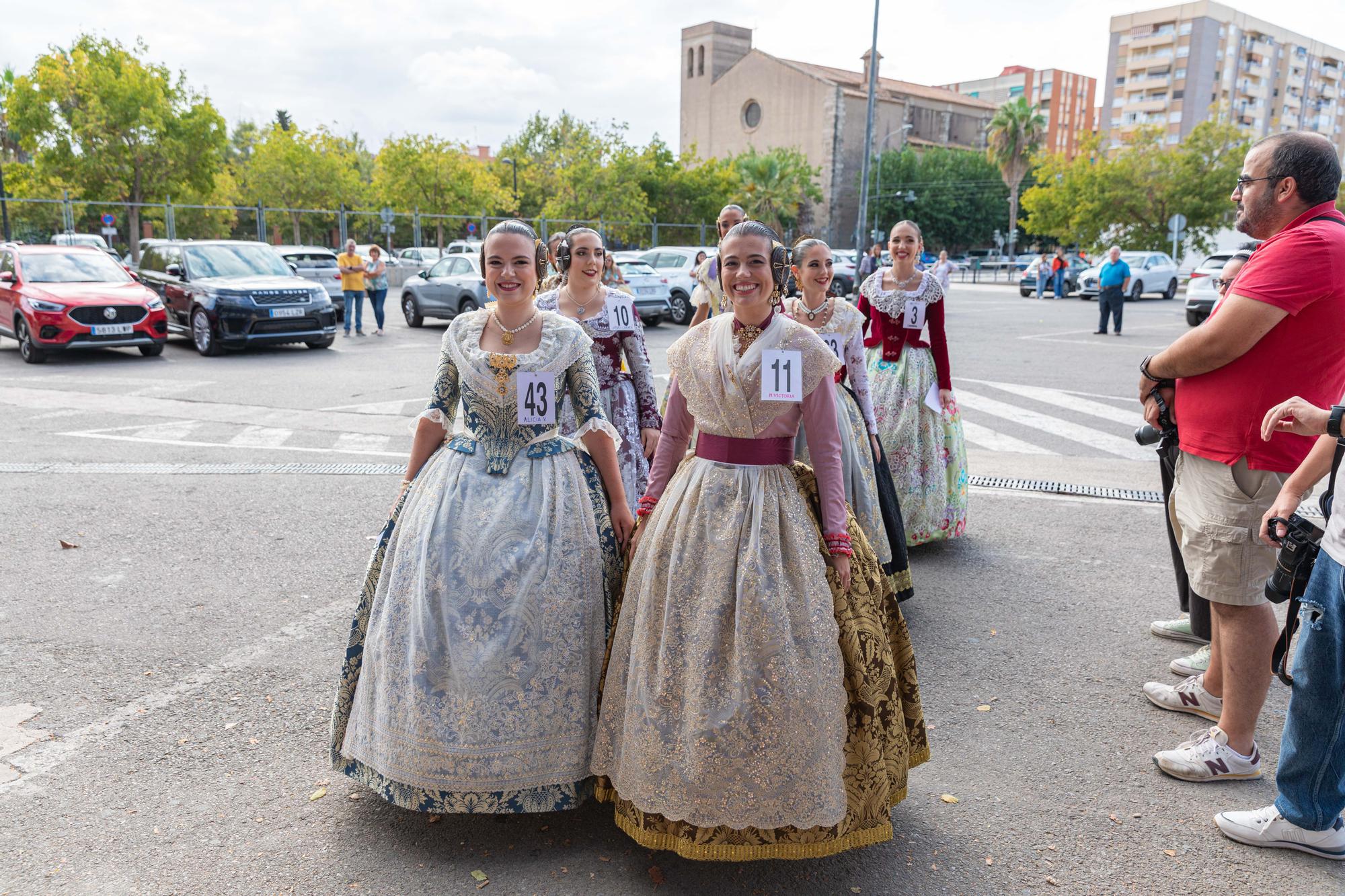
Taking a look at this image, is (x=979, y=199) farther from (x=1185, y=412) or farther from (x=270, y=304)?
(x=1185, y=412)

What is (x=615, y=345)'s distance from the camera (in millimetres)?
4969

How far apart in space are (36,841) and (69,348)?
46.5 feet

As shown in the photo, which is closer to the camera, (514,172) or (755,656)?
(755,656)

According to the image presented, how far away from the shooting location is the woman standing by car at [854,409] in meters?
4.48

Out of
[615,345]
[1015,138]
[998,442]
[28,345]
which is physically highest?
[1015,138]

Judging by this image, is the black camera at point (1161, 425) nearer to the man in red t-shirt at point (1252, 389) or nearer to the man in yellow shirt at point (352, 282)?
the man in red t-shirt at point (1252, 389)

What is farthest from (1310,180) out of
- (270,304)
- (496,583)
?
(270,304)

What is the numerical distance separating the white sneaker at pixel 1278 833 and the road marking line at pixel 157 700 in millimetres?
3765

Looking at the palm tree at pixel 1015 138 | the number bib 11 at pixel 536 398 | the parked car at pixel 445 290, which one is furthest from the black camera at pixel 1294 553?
the palm tree at pixel 1015 138

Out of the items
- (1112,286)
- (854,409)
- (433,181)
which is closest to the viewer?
(854,409)

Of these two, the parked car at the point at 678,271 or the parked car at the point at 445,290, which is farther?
the parked car at the point at 678,271

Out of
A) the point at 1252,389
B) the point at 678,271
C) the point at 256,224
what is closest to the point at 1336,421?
the point at 1252,389

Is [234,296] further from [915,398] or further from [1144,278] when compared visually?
[1144,278]

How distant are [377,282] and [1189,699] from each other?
1665 cm
